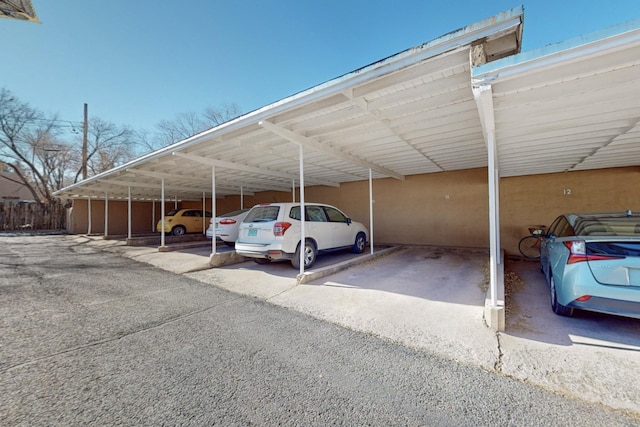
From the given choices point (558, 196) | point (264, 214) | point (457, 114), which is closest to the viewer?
point (457, 114)

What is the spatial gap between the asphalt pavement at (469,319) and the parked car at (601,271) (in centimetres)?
32

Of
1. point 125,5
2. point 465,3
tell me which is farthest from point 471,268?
point 125,5

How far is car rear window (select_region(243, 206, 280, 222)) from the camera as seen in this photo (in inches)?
226

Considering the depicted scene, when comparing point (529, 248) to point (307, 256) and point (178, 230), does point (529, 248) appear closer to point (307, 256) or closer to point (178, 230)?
→ point (307, 256)

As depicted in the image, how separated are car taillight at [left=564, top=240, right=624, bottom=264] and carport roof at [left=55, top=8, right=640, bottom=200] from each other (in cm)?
169

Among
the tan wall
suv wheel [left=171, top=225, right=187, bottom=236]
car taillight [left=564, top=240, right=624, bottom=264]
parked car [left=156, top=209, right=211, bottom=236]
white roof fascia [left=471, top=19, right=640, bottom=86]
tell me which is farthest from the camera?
suv wheel [left=171, top=225, right=187, bottom=236]

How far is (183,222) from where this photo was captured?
43.5ft

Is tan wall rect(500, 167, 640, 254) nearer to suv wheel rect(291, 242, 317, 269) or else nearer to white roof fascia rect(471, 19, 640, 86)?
suv wheel rect(291, 242, 317, 269)

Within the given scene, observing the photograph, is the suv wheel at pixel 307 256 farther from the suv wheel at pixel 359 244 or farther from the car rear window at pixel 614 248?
the car rear window at pixel 614 248

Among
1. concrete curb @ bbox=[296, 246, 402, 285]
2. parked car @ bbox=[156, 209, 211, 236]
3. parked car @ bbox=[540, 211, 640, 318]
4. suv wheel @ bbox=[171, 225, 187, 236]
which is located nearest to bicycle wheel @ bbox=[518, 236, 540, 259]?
A: concrete curb @ bbox=[296, 246, 402, 285]

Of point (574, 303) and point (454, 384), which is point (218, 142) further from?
point (574, 303)

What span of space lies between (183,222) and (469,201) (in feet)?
42.4

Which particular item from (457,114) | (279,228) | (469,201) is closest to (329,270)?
(279,228)

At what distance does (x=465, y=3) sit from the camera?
5492mm
